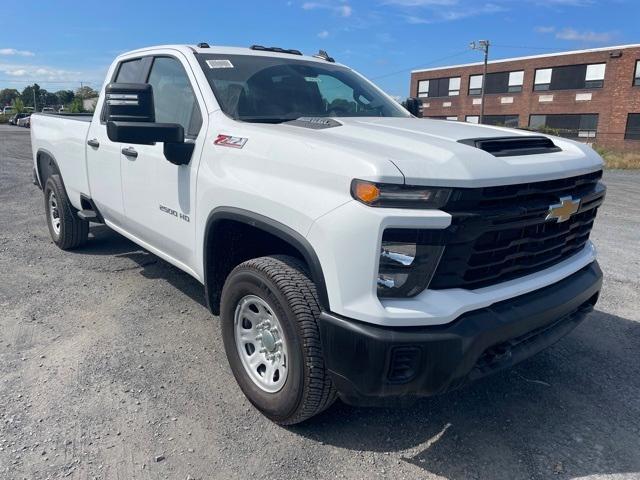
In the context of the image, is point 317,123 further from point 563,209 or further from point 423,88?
point 423,88

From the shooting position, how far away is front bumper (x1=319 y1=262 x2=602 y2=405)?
2.27 metres

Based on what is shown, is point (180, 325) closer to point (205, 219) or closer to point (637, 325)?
point (205, 219)

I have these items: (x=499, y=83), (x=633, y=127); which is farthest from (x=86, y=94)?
(x=633, y=127)

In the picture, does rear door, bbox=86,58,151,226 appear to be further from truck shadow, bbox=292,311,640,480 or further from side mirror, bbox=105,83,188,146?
truck shadow, bbox=292,311,640,480

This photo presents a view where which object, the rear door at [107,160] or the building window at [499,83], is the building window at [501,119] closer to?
the building window at [499,83]

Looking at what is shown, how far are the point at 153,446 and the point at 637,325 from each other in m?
3.71

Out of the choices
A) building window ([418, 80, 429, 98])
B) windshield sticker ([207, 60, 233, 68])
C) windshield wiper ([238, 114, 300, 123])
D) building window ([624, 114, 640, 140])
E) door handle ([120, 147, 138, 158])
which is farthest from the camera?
building window ([418, 80, 429, 98])

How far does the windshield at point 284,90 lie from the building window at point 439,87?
150 feet

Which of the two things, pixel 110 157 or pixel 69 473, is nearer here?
pixel 69 473

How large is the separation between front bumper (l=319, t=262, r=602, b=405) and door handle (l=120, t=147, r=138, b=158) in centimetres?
229

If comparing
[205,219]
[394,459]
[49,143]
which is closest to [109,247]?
[49,143]

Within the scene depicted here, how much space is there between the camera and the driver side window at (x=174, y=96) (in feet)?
11.5

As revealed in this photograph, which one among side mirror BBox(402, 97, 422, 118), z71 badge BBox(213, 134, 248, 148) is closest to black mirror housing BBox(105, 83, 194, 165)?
z71 badge BBox(213, 134, 248, 148)

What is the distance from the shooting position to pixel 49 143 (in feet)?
19.3
